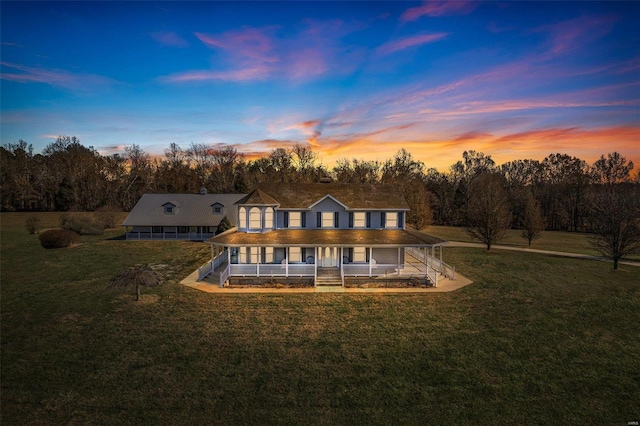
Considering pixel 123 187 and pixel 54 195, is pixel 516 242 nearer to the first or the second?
pixel 123 187

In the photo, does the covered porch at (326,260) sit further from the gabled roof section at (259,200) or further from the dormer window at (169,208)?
the dormer window at (169,208)

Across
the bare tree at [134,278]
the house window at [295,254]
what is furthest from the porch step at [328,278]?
the bare tree at [134,278]

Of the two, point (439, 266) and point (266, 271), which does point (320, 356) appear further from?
point (439, 266)

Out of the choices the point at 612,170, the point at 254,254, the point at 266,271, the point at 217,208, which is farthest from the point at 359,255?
the point at 612,170

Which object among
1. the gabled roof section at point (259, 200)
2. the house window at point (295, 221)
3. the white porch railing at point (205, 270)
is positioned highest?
the gabled roof section at point (259, 200)

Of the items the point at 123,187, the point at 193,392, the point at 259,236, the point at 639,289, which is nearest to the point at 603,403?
the point at 193,392

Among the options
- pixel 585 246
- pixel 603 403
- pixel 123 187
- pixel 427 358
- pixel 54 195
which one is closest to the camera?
pixel 603 403
